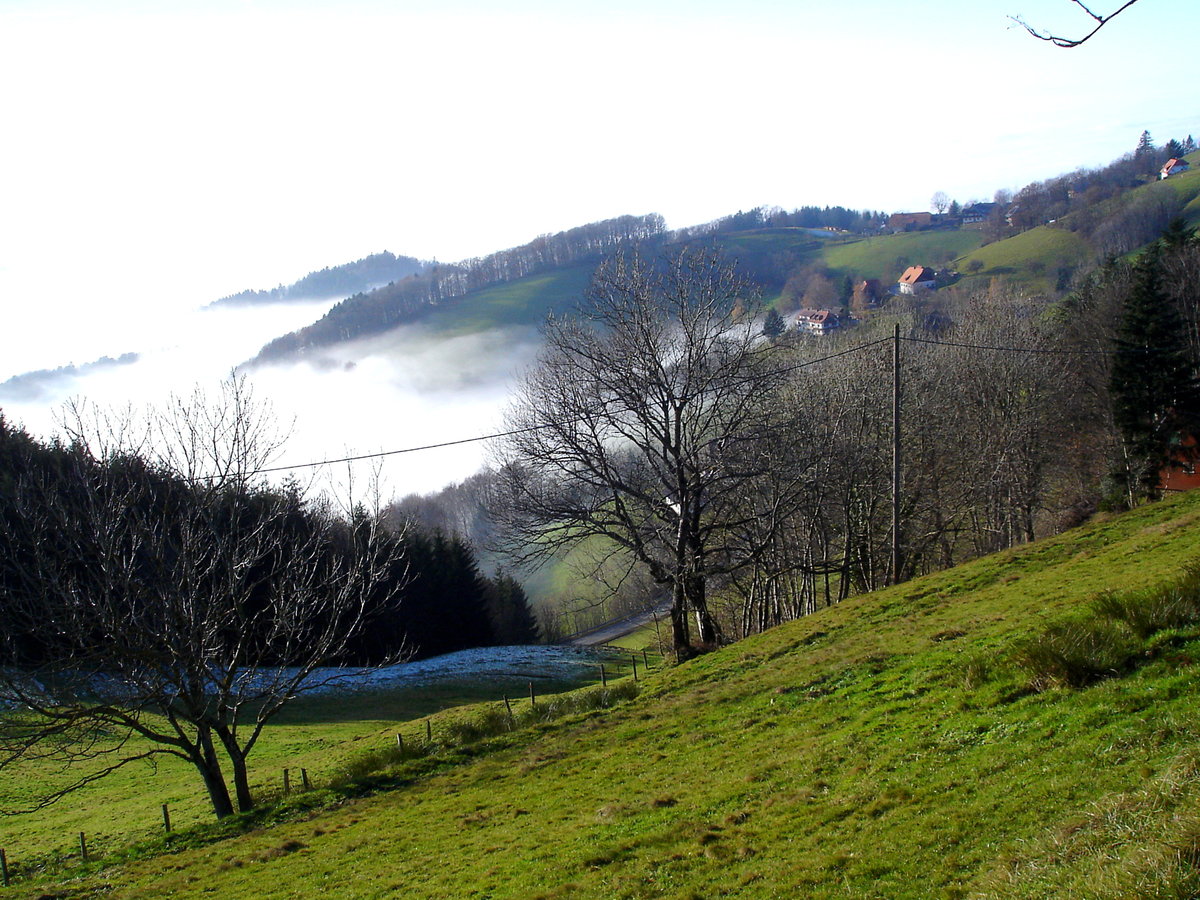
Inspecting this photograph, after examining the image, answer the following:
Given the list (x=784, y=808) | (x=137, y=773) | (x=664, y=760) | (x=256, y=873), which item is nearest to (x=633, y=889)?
(x=784, y=808)

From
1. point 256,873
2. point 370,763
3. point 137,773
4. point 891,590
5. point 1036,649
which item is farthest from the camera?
point 137,773

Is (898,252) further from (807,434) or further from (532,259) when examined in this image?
(807,434)

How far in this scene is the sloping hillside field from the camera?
5914 millimetres

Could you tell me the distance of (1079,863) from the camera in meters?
4.82

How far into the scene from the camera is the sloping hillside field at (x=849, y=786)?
5914 millimetres

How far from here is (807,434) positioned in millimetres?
28672

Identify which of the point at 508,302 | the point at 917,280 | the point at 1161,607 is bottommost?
the point at 1161,607

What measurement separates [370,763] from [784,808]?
1278 centimetres

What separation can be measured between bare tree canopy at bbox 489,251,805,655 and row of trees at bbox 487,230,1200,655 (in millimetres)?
72

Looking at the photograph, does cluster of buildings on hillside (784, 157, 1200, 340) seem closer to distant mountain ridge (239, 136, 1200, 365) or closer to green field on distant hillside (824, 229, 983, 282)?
distant mountain ridge (239, 136, 1200, 365)

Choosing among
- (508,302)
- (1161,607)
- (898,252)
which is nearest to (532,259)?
(508,302)

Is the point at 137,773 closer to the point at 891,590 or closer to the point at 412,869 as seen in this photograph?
the point at 412,869

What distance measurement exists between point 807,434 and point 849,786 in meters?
21.1

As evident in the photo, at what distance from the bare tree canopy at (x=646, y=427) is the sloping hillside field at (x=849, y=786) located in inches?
263
